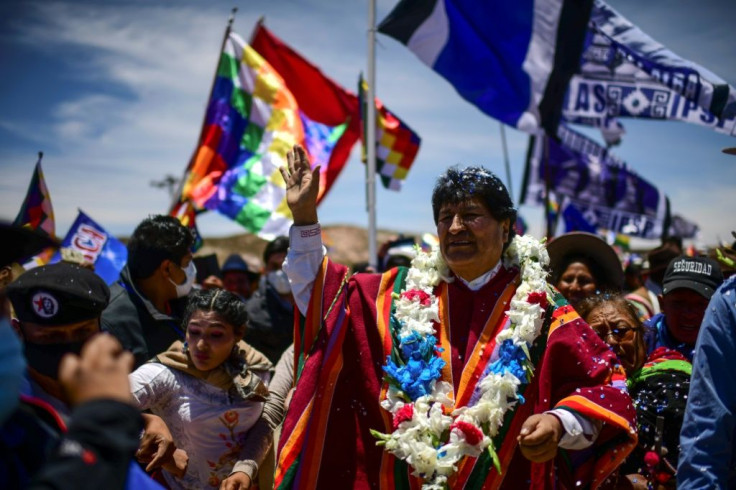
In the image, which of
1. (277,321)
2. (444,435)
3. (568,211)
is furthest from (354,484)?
(568,211)

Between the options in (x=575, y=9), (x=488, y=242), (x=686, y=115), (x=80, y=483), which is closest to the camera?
(x=80, y=483)

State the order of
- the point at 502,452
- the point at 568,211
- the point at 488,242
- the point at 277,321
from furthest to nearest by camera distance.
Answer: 1. the point at 568,211
2. the point at 277,321
3. the point at 488,242
4. the point at 502,452

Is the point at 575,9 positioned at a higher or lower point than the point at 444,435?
higher

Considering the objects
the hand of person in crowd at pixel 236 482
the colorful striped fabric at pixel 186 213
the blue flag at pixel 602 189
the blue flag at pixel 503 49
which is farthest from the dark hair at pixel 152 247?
the blue flag at pixel 602 189

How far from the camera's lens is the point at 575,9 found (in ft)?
26.3

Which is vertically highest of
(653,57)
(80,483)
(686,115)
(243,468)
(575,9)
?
(575,9)

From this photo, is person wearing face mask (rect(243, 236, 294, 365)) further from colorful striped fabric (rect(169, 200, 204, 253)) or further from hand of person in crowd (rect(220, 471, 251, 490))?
colorful striped fabric (rect(169, 200, 204, 253))

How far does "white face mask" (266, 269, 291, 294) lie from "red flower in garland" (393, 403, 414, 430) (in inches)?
109

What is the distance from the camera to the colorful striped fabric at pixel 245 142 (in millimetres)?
8641

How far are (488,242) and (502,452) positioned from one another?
999 millimetres

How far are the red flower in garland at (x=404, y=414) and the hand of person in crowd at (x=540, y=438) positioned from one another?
0.54 m

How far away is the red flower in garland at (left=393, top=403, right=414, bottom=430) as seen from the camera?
3.02 m

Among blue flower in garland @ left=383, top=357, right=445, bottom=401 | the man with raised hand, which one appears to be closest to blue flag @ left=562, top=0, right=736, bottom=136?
the man with raised hand

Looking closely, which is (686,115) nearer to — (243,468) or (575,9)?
(575,9)
